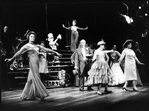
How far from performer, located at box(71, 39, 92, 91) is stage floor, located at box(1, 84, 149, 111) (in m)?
0.32

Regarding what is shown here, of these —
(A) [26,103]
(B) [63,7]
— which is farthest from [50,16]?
(A) [26,103]

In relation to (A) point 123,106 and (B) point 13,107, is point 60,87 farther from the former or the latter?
(A) point 123,106

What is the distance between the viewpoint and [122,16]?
548 cm

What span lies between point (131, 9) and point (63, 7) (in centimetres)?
175

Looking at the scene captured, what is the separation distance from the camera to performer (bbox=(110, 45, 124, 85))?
5492 millimetres

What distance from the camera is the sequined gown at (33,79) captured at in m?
4.89

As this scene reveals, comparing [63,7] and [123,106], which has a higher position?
[63,7]

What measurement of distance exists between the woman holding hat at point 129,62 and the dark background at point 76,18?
18 cm

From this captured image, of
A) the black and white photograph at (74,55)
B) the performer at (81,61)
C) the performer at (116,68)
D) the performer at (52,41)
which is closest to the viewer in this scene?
the black and white photograph at (74,55)

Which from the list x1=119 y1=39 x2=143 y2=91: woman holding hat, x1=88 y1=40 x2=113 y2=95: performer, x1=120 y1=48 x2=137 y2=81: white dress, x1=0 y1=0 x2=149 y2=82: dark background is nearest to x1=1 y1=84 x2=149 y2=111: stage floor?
x1=88 y1=40 x2=113 y2=95: performer

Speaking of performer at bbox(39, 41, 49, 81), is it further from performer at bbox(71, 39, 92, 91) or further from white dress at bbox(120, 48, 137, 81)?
white dress at bbox(120, 48, 137, 81)

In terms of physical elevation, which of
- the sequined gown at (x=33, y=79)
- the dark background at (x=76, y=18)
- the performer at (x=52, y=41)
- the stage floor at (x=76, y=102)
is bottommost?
the stage floor at (x=76, y=102)

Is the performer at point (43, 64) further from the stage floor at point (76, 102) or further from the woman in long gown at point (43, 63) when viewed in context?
the stage floor at point (76, 102)

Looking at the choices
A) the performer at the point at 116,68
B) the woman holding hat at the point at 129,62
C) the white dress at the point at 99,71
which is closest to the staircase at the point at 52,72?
the white dress at the point at 99,71
